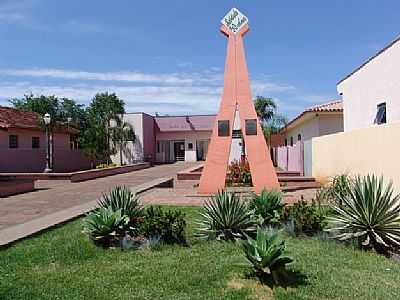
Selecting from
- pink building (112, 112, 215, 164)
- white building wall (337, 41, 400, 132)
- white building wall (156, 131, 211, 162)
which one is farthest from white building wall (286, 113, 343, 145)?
white building wall (156, 131, 211, 162)

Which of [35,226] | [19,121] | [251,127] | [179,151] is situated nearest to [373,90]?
[251,127]

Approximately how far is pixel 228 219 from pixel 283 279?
7.12ft

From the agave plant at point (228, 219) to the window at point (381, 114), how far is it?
33.8 feet

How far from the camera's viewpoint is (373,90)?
1733 cm

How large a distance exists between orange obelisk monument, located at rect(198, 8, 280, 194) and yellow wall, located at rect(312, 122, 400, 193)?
8.58ft

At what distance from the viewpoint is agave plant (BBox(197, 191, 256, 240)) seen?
7.71 metres

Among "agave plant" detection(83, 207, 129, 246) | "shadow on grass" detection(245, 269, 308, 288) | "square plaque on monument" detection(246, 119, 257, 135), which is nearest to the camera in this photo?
"shadow on grass" detection(245, 269, 308, 288)

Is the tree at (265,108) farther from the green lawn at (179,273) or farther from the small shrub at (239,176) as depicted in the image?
the green lawn at (179,273)

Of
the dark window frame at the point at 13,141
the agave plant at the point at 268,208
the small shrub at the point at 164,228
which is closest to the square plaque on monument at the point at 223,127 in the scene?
the agave plant at the point at 268,208

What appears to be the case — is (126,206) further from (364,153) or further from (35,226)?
(364,153)

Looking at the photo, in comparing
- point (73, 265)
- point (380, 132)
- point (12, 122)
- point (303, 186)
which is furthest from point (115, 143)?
point (73, 265)

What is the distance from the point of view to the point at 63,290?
546 cm

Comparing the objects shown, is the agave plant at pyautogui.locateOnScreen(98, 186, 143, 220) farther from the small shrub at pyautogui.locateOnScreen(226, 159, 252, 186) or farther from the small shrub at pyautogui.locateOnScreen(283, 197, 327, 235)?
Result: the small shrub at pyautogui.locateOnScreen(226, 159, 252, 186)

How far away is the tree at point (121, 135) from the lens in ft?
141
